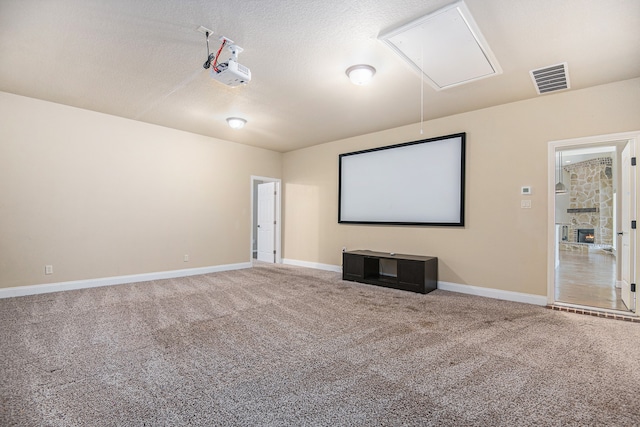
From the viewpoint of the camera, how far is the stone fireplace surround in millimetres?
9289

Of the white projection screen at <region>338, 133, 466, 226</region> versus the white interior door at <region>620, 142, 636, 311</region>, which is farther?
the white projection screen at <region>338, 133, 466, 226</region>

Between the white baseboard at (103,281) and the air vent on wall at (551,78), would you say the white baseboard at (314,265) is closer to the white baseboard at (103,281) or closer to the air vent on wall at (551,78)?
the white baseboard at (103,281)

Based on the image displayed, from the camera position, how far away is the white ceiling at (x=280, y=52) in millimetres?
2309

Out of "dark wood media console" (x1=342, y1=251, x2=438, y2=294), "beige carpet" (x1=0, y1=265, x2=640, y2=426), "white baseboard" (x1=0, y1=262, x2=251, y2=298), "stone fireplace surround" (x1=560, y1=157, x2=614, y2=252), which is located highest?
"stone fireplace surround" (x1=560, y1=157, x2=614, y2=252)

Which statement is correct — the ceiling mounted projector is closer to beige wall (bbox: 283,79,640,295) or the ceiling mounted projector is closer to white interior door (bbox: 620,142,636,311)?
beige wall (bbox: 283,79,640,295)

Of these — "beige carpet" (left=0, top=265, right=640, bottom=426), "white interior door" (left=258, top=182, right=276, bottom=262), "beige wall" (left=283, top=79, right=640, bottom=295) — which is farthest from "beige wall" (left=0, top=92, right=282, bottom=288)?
"beige wall" (left=283, top=79, right=640, bottom=295)

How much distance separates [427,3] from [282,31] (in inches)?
47.2

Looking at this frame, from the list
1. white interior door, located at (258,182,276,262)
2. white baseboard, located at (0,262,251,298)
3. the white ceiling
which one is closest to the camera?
the white ceiling

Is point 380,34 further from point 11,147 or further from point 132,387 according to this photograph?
point 11,147

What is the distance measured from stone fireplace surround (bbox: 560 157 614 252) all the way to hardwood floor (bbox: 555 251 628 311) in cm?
146

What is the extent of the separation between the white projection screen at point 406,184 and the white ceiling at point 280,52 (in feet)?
2.28

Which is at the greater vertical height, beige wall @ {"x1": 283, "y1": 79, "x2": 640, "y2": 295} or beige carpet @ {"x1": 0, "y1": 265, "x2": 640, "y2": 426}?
beige wall @ {"x1": 283, "y1": 79, "x2": 640, "y2": 295}

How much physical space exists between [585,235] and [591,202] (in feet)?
3.72

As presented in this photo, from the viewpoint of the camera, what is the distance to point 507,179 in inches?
165
